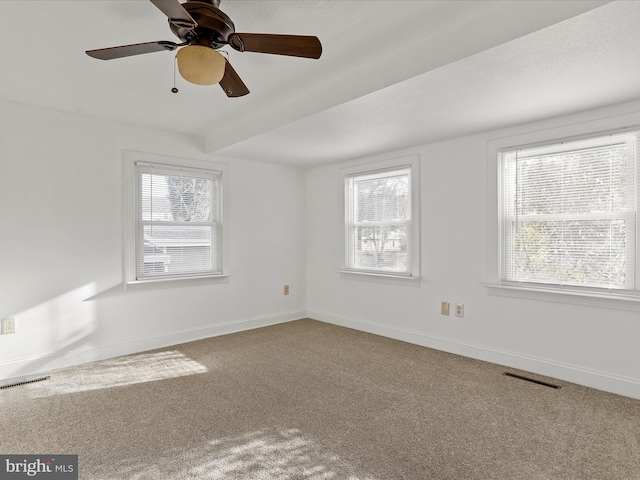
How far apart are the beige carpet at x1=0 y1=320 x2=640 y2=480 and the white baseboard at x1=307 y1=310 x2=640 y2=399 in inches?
4.1

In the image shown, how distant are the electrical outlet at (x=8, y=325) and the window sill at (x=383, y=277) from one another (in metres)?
3.24

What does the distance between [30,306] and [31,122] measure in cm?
154

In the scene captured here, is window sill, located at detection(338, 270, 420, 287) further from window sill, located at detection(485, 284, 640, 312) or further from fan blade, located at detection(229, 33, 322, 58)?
fan blade, located at detection(229, 33, 322, 58)

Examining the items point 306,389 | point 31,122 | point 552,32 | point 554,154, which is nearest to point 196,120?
point 31,122

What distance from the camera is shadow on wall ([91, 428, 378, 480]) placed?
1791 millimetres

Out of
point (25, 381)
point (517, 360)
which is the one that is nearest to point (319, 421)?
point (517, 360)

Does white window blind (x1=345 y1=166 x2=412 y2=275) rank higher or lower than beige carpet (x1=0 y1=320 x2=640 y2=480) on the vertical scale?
higher

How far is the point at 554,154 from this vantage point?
3.05m

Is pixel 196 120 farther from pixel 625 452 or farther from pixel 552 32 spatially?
pixel 625 452

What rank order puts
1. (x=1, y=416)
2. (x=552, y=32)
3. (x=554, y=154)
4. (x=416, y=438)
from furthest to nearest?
(x=554, y=154), (x=1, y=416), (x=416, y=438), (x=552, y=32)

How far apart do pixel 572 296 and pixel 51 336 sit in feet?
14.1

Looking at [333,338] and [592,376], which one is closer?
[592,376]

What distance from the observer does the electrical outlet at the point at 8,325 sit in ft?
9.88

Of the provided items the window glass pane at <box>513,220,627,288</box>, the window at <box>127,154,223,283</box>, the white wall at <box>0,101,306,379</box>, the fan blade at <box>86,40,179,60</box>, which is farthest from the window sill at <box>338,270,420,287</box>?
the fan blade at <box>86,40,179,60</box>
